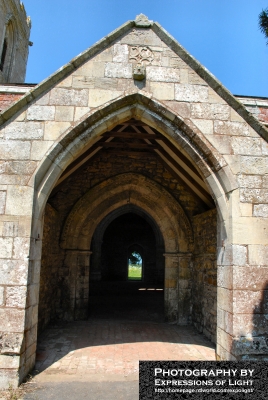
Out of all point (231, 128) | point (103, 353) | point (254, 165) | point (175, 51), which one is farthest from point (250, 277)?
point (175, 51)

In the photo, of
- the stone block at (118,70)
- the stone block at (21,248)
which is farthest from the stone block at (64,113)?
the stone block at (21,248)

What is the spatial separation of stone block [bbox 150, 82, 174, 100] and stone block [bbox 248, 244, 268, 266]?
6.63ft

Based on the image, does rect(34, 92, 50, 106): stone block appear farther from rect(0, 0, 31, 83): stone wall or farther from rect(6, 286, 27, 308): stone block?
rect(0, 0, 31, 83): stone wall

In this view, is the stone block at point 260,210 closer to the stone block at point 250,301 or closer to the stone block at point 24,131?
the stone block at point 250,301

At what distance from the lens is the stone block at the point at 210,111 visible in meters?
4.00

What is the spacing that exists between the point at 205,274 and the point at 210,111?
287cm

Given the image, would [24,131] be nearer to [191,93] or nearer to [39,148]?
[39,148]

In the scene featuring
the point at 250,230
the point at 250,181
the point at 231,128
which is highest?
the point at 231,128

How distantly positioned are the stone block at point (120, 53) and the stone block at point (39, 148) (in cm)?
136

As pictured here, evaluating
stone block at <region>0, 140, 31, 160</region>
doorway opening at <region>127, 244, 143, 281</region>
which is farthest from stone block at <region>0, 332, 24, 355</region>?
doorway opening at <region>127, 244, 143, 281</region>

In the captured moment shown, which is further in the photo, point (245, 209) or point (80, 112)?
point (80, 112)

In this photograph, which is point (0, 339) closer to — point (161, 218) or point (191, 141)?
point (191, 141)

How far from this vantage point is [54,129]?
12.6 feet

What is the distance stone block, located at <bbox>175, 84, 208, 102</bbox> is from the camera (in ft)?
13.3
